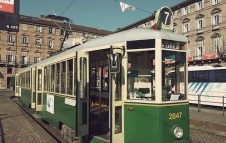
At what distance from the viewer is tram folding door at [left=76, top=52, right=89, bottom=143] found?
7703mm

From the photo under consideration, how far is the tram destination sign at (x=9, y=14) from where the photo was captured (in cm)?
1420

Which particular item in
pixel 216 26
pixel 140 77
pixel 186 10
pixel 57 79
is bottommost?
pixel 57 79

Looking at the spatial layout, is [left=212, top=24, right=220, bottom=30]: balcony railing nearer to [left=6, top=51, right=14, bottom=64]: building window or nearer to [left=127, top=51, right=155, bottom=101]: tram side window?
[left=127, top=51, right=155, bottom=101]: tram side window

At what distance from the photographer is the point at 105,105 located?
29.8 feet

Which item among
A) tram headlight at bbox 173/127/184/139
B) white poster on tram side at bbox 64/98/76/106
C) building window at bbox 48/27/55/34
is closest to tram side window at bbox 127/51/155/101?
tram headlight at bbox 173/127/184/139

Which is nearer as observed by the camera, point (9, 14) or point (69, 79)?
point (69, 79)

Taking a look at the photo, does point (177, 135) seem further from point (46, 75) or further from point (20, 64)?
point (20, 64)

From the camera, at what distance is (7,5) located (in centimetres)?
1417

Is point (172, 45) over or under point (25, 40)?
under

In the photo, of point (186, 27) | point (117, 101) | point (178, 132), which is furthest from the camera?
point (186, 27)

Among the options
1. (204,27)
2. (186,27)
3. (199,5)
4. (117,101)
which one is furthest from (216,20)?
(117,101)

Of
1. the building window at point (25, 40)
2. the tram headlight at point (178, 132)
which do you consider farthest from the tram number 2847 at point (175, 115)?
the building window at point (25, 40)

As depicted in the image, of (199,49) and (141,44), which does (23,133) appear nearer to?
(141,44)

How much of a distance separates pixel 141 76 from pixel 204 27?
39.7 meters
